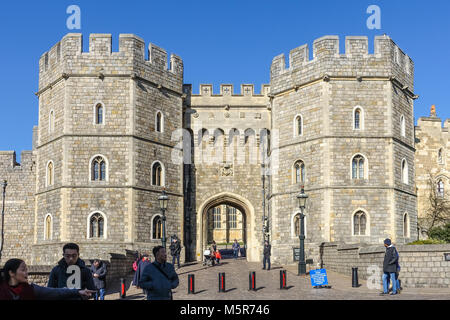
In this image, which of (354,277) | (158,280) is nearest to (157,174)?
(354,277)

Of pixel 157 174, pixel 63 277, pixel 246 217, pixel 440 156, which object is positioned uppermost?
pixel 440 156

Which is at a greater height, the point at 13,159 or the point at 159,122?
the point at 159,122

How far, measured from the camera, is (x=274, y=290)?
18953 mm

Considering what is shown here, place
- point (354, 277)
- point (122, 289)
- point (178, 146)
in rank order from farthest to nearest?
point (178, 146) < point (354, 277) < point (122, 289)

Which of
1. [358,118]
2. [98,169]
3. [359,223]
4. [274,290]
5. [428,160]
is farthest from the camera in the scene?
[428,160]

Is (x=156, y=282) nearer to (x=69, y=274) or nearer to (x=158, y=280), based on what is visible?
(x=158, y=280)

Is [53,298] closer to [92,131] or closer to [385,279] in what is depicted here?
[385,279]

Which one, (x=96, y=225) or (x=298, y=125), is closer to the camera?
(x=96, y=225)

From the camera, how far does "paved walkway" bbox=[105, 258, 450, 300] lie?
1667 cm

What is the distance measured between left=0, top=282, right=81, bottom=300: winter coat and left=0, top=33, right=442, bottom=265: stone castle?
2071cm

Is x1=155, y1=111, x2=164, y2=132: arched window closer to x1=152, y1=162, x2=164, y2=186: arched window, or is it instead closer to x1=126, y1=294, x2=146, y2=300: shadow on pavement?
x1=152, y1=162, x2=164, y2=186: arched window

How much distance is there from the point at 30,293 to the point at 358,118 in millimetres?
23706

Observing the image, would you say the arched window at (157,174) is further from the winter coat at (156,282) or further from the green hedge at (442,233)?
the winter coat at (156,282)

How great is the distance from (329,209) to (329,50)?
7.31 meters
